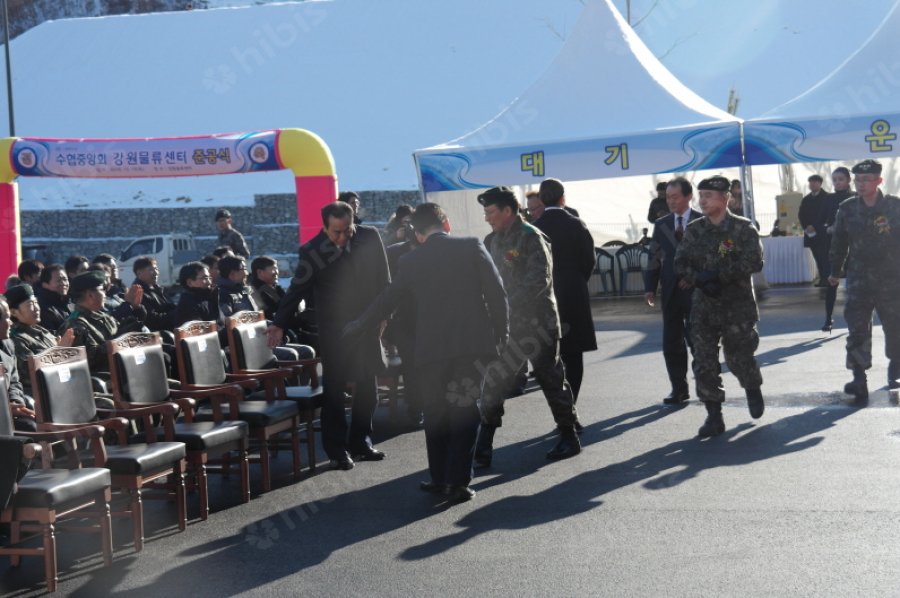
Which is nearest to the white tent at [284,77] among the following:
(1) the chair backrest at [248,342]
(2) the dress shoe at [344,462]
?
(1) the chair backrest at [248,342]

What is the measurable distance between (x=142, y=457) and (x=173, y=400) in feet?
3.86

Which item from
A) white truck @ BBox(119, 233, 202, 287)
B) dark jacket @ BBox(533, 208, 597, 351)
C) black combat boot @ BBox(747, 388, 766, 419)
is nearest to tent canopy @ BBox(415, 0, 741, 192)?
dark jacket @ BBox(533, 208, 597, 351)

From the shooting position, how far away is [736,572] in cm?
481

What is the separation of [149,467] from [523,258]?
275cm

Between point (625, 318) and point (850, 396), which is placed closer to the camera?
point (850, 396)

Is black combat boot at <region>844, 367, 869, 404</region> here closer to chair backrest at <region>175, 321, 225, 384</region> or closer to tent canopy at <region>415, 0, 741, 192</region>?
chair backrest at <region>175, 321, 225, 384</region>

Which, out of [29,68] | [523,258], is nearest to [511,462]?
[523,258]

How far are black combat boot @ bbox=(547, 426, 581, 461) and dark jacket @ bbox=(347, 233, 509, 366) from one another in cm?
113

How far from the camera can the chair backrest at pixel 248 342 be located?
768cm

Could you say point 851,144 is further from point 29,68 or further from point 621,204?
point 29,68

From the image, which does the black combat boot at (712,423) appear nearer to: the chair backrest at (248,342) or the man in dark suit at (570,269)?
the man in dark suit at (570,269)

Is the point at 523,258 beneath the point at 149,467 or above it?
above

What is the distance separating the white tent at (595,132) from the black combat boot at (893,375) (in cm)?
A: 779

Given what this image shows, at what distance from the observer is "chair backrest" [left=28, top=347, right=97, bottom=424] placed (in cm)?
575
